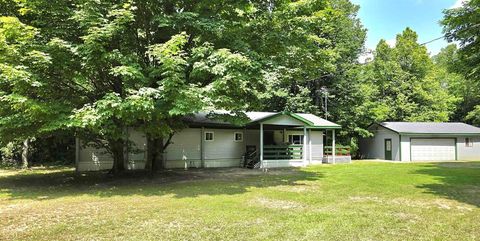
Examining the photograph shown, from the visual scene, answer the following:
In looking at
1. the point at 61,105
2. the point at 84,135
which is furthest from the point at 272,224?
the point at 84,135

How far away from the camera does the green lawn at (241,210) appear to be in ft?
19.4

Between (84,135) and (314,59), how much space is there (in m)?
9.64

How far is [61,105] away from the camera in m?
10.5

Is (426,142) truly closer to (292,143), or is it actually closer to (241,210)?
(292,143)

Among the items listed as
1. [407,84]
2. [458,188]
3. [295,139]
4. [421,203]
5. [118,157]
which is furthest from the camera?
[407,84]

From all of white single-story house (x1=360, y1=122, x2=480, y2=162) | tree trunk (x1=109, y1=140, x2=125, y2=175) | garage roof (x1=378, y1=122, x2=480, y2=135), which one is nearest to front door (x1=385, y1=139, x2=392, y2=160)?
white single-story house (x1=360, y1=122, x2=480, y2=162)

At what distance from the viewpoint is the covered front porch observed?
1883 cm

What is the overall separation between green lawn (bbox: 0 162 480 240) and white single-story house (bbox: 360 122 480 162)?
13.5m

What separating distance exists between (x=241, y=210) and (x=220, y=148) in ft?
39.6

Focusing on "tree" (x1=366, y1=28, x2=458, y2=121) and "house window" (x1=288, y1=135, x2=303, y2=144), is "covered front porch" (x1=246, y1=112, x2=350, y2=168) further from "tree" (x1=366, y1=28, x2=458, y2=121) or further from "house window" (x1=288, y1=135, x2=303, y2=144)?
"tree" (x1=366, y1=28, x2=458, y2=121)

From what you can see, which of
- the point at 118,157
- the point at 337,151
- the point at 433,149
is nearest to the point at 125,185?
the point at 118,157

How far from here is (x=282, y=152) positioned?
19734 millimetres

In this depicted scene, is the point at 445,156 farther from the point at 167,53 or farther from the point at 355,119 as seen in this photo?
the point at 167,53

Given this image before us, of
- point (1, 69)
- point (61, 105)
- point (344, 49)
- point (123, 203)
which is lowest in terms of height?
point (123, 203)
